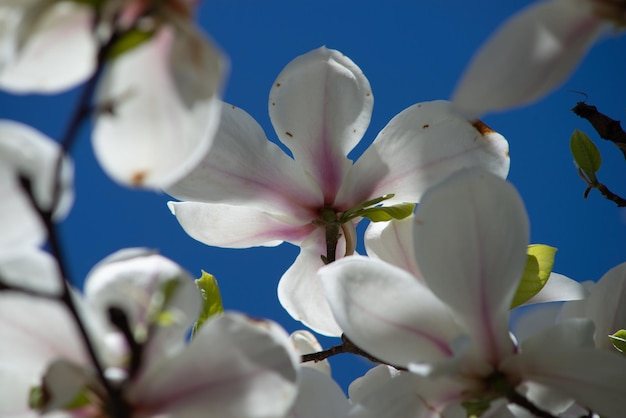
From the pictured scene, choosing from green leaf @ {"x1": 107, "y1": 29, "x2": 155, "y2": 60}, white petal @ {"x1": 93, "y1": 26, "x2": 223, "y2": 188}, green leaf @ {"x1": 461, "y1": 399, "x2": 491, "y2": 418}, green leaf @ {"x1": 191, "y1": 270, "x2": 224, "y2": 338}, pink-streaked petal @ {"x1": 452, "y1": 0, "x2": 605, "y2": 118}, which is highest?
pink-streaked petal @ {"x1": 452, "y1": 0, "x2": 605, "y2": 118}

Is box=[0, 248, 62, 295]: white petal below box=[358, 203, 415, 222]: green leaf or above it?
above

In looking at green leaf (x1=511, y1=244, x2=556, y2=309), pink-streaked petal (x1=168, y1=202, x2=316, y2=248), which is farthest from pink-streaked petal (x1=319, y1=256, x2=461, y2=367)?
pink-streaked petal (x1=168, y1=202, x2=316, y2=248)

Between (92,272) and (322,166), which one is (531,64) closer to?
(92,272)

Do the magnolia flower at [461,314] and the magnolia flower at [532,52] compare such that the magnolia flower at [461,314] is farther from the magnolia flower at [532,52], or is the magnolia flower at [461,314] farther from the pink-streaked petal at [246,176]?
the pink-streaked petal at [246,176]

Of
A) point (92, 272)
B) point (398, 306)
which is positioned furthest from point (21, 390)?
point (398, 306)

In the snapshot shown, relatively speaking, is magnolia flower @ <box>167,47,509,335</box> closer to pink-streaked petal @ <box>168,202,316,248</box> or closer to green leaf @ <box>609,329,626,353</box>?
pink-streaked petal @ <box>168,202,316,248</box>

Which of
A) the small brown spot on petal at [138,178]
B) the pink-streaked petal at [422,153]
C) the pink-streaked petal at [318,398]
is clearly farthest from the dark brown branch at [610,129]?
the small brown spot on petal at [138,178]

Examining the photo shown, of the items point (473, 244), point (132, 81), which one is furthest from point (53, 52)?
point (473, 244)

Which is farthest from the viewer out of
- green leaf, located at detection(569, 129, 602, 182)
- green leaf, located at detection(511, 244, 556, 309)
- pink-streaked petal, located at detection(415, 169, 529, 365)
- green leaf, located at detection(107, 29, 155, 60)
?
green leaf, located at detection(569, 129, 602, 182)
